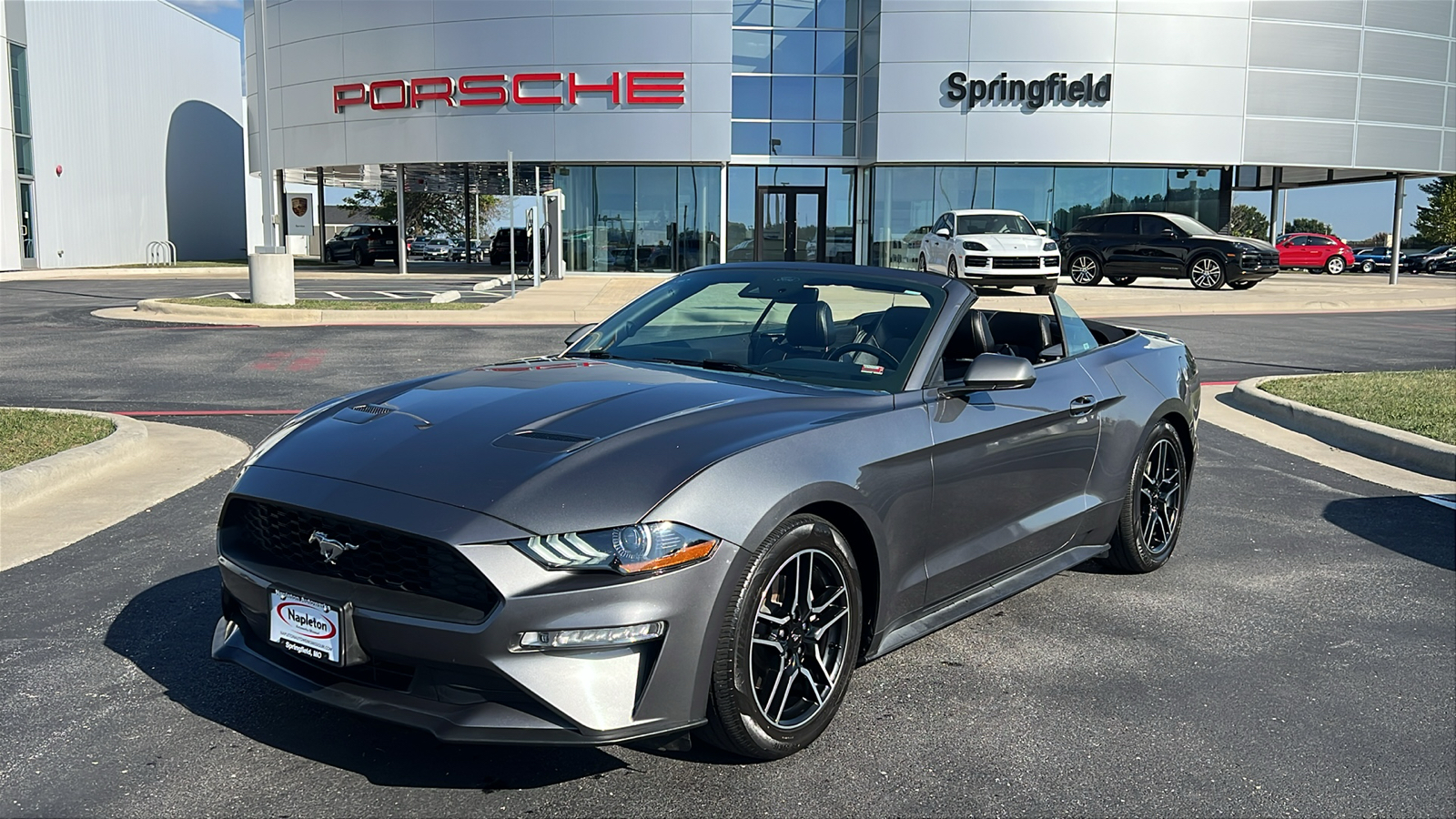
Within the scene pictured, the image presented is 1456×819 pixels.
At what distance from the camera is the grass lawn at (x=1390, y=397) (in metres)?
9.09

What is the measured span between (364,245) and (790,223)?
17296 millimetres

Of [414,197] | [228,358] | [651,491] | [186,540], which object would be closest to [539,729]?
[651,491]

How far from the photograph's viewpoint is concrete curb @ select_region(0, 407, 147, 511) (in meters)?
6.28

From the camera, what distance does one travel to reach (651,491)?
121 inches

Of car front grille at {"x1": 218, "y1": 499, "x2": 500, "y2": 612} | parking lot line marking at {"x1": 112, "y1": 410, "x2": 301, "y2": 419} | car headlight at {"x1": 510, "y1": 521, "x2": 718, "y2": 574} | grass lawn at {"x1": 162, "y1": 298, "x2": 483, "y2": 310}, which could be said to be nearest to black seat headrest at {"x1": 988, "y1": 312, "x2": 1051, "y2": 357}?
car headlight at {"x1": 510, "y1": 521, "x2": 718, "y2": 574}

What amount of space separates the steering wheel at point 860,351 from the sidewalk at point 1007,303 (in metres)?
15.5

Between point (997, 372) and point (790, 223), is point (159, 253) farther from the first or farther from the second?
point (997, 372)

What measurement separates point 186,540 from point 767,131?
3051cm

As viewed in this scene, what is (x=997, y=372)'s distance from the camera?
4.07m

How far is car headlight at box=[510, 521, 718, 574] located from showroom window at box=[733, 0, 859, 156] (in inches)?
1281

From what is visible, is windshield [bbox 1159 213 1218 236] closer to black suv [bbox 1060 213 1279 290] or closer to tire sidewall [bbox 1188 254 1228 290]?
black suv [bbox 1060 213 1279 290]

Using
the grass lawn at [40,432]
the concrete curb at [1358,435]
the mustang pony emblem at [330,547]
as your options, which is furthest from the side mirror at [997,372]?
→ the grass lawn at [40,432]

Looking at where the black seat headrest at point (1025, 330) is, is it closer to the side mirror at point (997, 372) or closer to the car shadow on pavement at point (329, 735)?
the side mirror at point (997, 372)

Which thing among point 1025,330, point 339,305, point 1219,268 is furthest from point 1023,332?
point 1219,268
